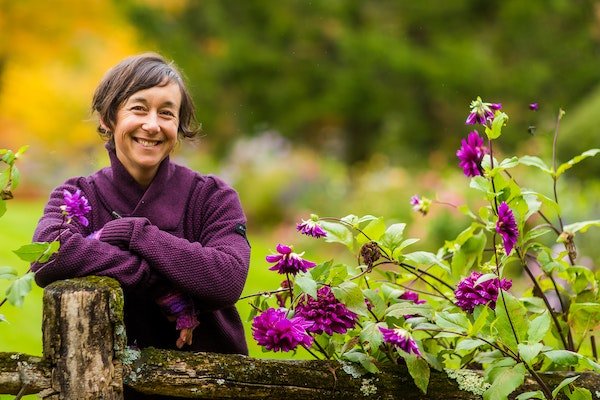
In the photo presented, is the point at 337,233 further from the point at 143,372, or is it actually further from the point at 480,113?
the point at 143,372

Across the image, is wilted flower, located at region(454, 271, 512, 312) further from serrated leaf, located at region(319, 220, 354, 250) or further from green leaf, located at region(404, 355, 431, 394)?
serrated leaf, located at region(319, 220, 354, 250)

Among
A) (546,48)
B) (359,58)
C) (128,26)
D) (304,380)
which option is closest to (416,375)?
(304,380)

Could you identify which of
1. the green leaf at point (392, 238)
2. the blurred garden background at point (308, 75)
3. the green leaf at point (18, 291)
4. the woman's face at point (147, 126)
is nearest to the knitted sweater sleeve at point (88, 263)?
the green leaf at point (18, 291)

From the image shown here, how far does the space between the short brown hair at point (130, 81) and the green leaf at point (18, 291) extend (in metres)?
0.67

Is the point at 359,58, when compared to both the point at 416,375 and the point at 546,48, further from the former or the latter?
the point at 416,375

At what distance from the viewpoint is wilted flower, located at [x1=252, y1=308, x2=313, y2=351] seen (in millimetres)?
2309

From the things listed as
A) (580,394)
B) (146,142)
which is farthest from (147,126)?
(580,394)

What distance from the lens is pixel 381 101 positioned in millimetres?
14055

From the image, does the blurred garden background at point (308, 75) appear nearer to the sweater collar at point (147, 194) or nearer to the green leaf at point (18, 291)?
the sweater collar at point (147, 194)

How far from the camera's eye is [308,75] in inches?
578

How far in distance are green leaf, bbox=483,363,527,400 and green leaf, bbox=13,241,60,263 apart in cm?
118

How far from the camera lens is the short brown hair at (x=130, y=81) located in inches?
97.5

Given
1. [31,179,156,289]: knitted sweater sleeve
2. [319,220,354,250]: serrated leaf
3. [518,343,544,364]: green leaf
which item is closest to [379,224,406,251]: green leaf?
[319,220,354,250]: serrated leaf

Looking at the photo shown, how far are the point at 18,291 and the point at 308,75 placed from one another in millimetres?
12921
